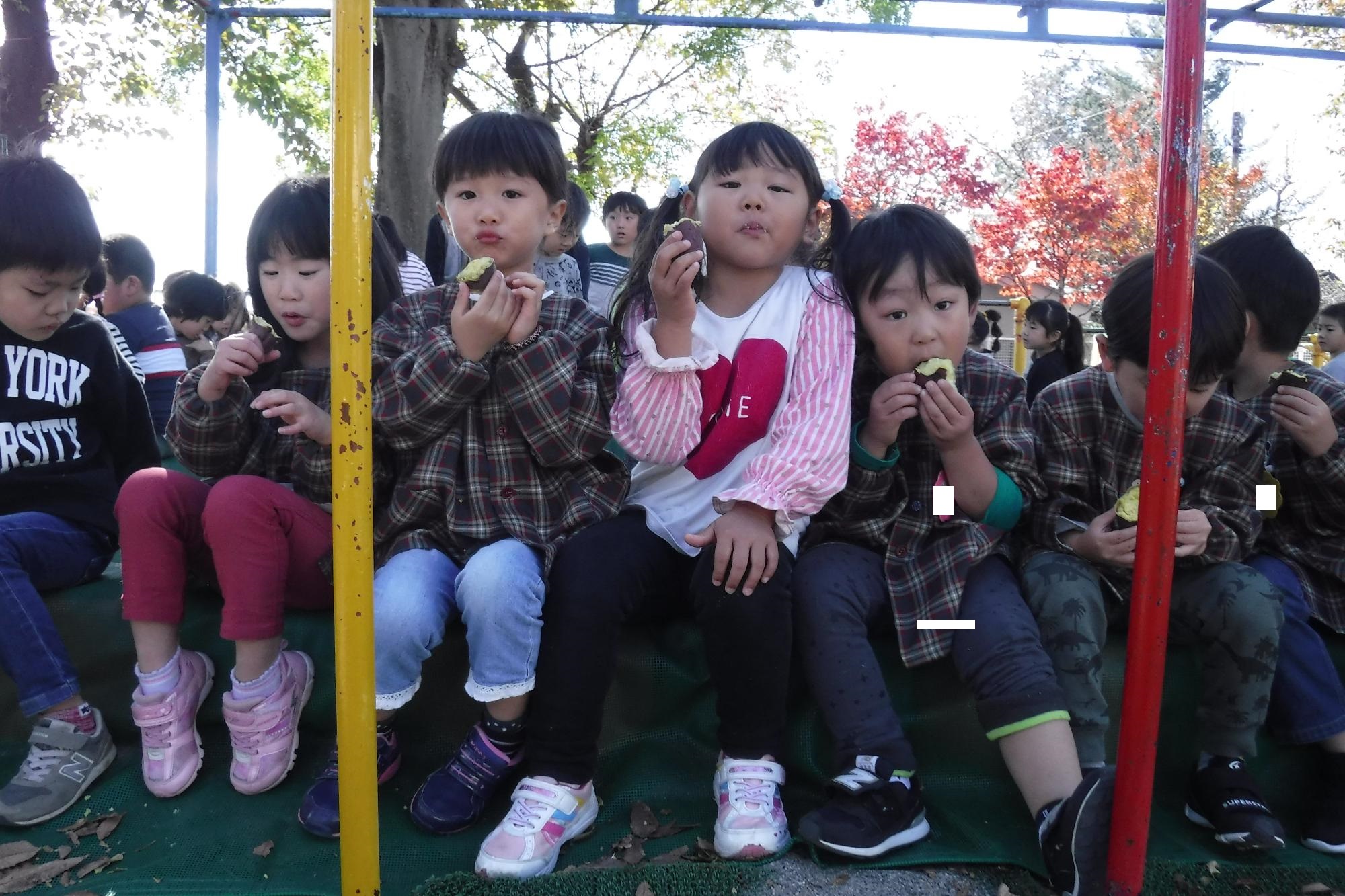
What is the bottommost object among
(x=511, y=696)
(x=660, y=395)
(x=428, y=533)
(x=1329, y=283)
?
(x=511, y=696)

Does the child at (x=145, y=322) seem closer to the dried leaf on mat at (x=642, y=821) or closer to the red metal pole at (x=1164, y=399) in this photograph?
the dried leaf on mat at (x=642, y=821)

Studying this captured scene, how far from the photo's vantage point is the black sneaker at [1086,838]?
1429 mm

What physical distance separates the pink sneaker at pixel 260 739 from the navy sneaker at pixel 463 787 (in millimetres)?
267

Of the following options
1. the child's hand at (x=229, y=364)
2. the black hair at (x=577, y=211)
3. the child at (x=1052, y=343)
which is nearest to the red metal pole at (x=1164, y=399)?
the child's hand at (x=229, y=364)

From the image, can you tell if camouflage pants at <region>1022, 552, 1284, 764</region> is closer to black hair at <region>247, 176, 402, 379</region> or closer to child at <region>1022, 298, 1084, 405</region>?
black hair at <region>247, 176, 402, 379</region>

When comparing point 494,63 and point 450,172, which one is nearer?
point 450,172

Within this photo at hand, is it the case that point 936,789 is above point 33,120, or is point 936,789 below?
below

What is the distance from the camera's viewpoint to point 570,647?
5.58 ft

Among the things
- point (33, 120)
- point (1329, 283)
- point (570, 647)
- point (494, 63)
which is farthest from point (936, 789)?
point (1329, 283)

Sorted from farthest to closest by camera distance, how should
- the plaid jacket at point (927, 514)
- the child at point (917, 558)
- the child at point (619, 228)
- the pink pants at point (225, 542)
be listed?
the child at point (619, 228) < the plaid jacket at point (927, 514) < the pink pants at point (225, 542) < the child at point (917, 558)

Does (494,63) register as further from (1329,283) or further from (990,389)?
(1329,283)

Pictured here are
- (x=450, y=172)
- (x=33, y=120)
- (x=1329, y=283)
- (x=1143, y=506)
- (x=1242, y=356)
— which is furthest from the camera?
(x=1329, y=283)

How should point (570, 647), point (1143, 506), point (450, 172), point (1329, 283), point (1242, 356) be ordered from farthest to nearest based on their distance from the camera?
point (1329, 283) < point (1242, 356) < point (450, 172) < point (570, 647) < point (1143, 506)

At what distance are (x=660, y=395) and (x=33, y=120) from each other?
822 centimetres
